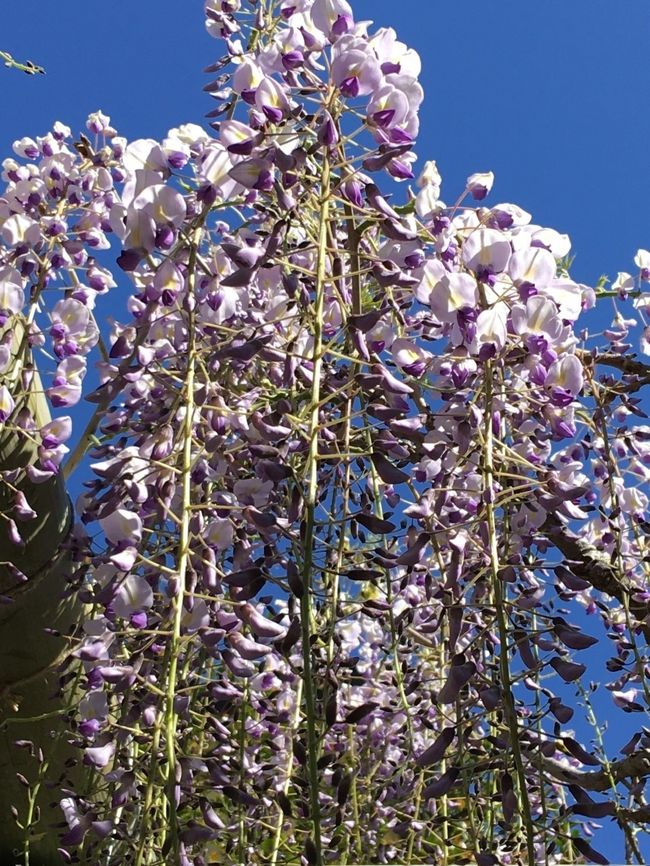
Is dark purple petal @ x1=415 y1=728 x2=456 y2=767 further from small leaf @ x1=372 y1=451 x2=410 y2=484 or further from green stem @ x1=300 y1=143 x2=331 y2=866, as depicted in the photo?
small leaf @ x1=372 y1=451 x2=410 y2=484

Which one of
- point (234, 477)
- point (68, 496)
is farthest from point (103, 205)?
point (234, 477)

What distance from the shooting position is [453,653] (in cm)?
135

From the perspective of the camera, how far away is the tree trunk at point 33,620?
2127mm

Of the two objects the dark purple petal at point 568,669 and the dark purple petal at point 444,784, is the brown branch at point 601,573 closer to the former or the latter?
the dark purple petal at point 568,669

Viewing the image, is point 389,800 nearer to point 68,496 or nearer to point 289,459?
point 289,459

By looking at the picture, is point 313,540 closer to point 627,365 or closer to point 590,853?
point 590,853

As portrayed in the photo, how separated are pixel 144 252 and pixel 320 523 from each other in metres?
0.53

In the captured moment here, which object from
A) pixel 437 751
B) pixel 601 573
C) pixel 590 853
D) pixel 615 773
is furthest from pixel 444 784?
pixel 601 573

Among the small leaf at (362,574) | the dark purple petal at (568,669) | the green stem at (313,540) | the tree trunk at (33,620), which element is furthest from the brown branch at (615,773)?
the tree trunk at (33,620)

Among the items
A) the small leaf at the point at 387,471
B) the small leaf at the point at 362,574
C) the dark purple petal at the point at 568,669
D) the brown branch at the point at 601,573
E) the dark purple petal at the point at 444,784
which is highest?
the brown branch at the point at 601,573

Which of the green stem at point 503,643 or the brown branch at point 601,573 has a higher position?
the brown branch at point 601,573

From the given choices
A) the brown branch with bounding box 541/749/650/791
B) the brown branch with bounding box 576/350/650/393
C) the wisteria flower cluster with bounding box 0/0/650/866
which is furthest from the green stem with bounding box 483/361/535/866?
the brown branch with bounding box 576/350/650/393

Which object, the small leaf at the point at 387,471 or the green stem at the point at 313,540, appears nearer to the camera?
the green stem at the point at 313,540

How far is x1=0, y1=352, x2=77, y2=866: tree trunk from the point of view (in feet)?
6.98
